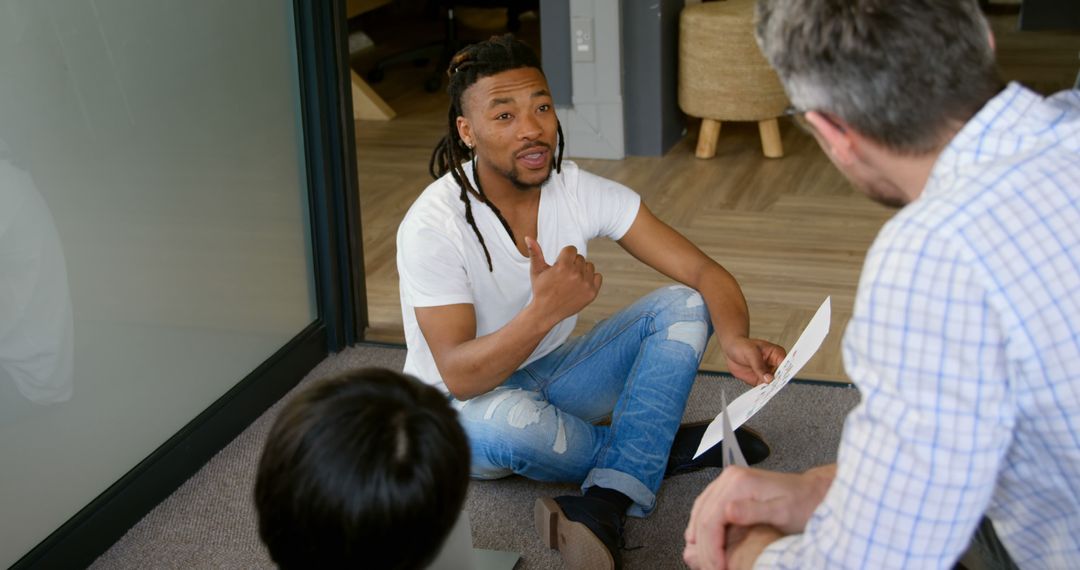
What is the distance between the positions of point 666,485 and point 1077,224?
47.6 inches

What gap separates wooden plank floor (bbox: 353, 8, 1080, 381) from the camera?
9.46ft

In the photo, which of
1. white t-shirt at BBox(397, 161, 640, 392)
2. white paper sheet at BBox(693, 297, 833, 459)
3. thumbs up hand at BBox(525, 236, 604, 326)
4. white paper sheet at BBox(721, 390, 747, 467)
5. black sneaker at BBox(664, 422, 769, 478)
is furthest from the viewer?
black sneaker at BBox(664, 422, 769, 478)

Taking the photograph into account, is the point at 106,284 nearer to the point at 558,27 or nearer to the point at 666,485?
the point at 666,485

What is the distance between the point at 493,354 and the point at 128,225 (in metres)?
0.67

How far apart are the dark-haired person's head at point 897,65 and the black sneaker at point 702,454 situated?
116 cm

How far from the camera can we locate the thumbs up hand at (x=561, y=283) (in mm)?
1788

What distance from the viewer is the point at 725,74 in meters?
4.04

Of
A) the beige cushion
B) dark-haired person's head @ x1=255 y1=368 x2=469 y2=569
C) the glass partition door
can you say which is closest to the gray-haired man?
dark-haired person's head @ x1=255 y1=368 x2=469 y2=569

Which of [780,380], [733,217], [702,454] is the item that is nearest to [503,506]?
[702,454]

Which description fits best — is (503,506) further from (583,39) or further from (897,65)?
(583,39)

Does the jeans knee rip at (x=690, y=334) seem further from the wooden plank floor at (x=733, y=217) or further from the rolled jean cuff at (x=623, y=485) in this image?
the wooden plank floor at (x=733, y=217)

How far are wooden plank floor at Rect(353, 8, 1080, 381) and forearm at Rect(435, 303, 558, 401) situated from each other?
2.85 ft

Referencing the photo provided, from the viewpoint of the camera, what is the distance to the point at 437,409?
40.7 inches

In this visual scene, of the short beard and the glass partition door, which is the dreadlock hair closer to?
the short beard
